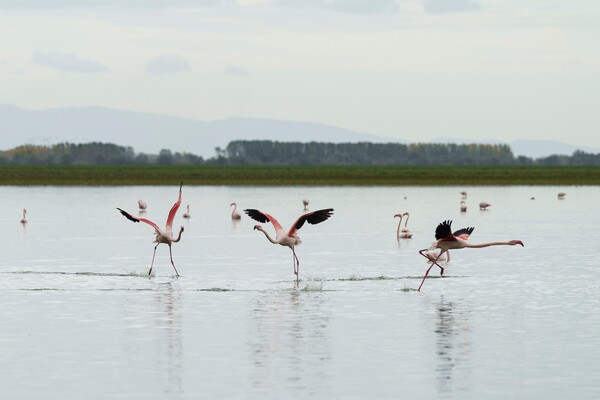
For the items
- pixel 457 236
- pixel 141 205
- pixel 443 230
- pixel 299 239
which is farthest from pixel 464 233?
pixel 141 205

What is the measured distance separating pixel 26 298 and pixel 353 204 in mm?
40246

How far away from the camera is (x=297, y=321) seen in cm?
1673

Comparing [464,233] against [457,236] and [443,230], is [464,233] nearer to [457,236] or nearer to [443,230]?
[457,236]

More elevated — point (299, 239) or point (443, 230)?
point (443, 230)

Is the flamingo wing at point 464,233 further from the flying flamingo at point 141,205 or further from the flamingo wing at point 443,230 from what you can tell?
the flying flamingo at point 141,205

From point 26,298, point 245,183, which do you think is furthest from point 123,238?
point 245,183

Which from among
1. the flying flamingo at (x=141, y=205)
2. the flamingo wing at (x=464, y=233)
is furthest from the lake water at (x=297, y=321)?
the flying flamingo at (x=141, y=205)

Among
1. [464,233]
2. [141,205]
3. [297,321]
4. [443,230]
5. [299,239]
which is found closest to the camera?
[297,321]

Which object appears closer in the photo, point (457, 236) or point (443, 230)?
point (443, 230)

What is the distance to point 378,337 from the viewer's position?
49.9 ft

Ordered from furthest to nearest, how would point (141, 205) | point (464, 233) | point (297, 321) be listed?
point (141, 205) → point (464, 233) → point (297, 321)

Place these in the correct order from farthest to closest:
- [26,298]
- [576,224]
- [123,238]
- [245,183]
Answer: [245,183], [576,224], [123,238], [26,298]

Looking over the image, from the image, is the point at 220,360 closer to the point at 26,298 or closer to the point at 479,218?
the point at 26,298

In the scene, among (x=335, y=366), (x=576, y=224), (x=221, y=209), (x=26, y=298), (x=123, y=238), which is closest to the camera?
(x=335, y=366)
